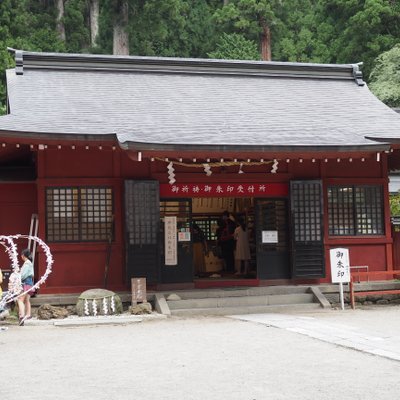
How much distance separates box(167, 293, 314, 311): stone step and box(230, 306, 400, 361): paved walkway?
39.2 inches

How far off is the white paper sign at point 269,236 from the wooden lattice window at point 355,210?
1.38 meters

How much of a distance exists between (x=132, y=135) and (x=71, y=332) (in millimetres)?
Answer: 4185

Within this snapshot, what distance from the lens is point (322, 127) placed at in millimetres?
16031

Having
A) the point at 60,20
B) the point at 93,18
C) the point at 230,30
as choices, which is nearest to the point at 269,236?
the point at 230,30

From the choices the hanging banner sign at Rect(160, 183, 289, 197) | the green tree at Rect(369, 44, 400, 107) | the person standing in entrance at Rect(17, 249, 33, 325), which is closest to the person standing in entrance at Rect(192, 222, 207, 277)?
the hanging banner sign at Rect(160, 183, 289, 197)

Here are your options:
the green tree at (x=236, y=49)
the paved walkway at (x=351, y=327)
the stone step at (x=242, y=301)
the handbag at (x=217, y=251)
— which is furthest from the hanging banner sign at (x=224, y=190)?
the green tree at (x=236, y=49)

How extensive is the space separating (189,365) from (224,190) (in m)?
7.52

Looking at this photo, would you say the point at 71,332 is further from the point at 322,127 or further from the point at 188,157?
the point at 322,127

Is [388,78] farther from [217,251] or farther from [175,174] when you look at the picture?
[175,174]

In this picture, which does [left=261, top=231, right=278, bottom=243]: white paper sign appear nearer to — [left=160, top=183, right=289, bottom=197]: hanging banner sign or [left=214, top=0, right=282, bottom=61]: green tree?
[left=160, top=183, right=289, bottom=197]: hanging banner sign

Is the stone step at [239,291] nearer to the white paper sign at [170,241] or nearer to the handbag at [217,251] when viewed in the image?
the white paper sign at [170,241]

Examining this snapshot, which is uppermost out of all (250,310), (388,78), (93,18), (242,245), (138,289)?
(93,18)

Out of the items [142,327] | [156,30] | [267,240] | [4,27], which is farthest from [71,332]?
[156,30]

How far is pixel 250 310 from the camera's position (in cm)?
1411
